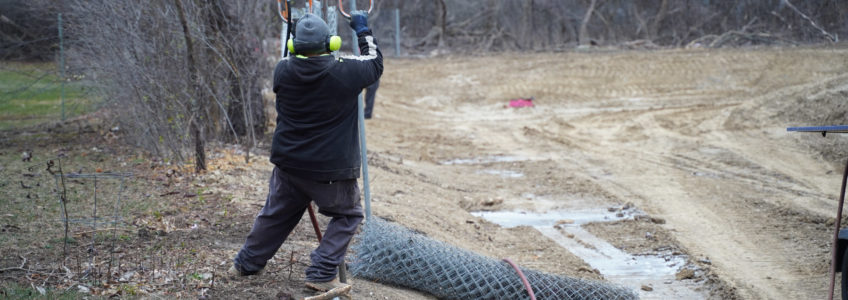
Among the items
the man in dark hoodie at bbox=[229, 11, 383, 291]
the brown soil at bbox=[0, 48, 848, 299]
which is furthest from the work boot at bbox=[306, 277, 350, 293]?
the brown soil at bbox=[0, 48, 848, 299]

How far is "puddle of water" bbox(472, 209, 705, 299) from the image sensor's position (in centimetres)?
706

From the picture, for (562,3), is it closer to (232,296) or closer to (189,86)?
(189,86)

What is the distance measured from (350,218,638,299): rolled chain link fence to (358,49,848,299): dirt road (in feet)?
5.19

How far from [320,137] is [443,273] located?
153 cm

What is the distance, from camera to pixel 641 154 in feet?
47.2

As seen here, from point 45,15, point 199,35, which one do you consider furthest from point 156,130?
point 45,15

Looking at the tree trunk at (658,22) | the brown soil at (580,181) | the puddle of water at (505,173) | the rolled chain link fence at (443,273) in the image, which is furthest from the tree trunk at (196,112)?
the tree trunk at (658,22)

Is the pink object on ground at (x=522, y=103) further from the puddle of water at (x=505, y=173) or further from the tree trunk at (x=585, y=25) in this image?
the tree trunk at (x=585, y=25)

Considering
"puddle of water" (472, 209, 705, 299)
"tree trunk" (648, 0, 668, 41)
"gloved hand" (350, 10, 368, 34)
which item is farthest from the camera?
"tree trunk" (648, 0, 668, 41)

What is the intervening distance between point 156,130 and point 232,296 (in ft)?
17.4

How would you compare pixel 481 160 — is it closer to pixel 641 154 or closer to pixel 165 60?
pixel 641 154

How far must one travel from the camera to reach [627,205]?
10.2m

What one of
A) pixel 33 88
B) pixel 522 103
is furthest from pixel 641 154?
pixel 33 88

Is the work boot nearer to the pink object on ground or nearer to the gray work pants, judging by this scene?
the gray work pants
